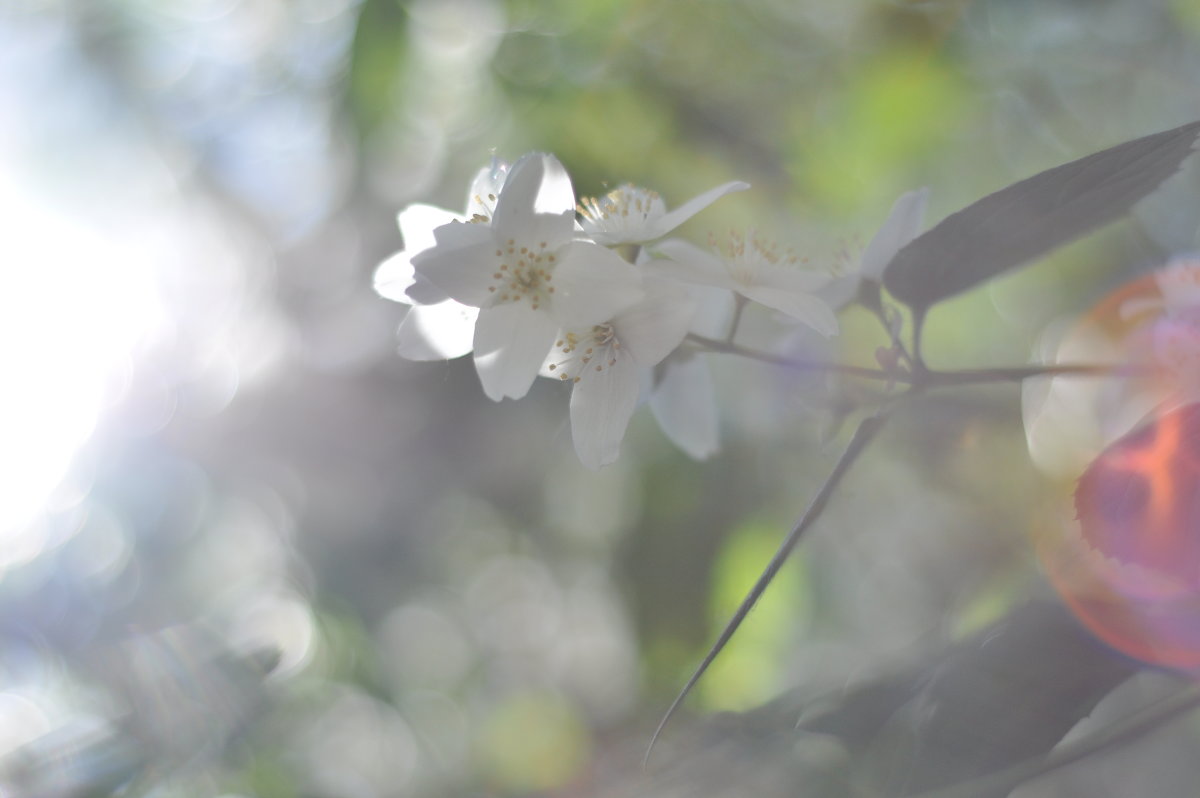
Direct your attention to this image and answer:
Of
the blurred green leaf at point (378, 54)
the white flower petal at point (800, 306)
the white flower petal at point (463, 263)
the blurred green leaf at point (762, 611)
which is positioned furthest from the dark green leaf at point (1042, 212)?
the blurred green leaf at point (378, 54)

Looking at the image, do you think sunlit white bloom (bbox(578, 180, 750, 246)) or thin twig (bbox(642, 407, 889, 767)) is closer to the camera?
thin twig (bbox(642, 407, 889, 767))

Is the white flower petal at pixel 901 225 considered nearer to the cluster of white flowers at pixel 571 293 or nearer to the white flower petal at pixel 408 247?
the cluster of white flowers at pixel 571 293

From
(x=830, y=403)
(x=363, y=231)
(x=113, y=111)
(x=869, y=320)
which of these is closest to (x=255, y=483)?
(x=363, y=231)

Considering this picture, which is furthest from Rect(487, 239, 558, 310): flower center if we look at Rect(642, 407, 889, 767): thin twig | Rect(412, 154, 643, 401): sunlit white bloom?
Rect(642, 407, 889, 767): thin twig

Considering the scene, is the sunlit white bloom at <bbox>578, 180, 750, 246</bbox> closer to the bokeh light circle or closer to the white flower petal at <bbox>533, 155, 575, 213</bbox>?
the white flower petal at <bbox>533, 155, 575, 213</bbox>

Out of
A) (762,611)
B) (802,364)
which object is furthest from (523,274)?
(762,611)

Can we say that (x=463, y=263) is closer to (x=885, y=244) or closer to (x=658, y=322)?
(x=658, y=322)

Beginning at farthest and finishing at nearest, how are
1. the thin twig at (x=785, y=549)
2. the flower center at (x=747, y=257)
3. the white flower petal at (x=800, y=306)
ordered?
the flower center at (x=747, y=257), the white flower petal at (x=800, y=306), the thin twig at (x=785, y=549)
